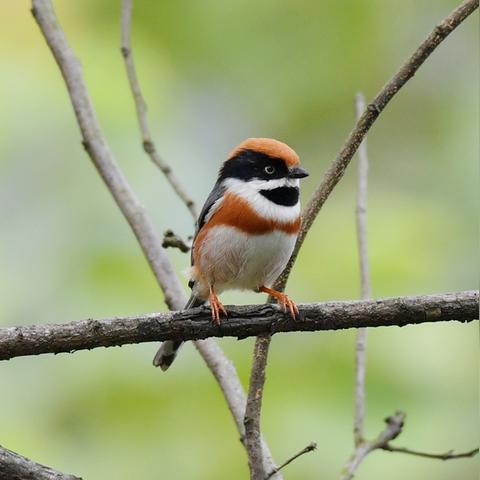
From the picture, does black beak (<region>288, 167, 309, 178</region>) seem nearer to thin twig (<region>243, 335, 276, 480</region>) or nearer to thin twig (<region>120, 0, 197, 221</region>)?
thin twig (<region>120, 0, 197, 221</region>)

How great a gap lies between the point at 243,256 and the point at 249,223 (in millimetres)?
133

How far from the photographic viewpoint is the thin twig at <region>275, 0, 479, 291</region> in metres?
2.96

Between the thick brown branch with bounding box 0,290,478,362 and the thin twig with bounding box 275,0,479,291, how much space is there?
0.43 metres

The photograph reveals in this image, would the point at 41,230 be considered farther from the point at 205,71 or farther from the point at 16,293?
the point at 205,71

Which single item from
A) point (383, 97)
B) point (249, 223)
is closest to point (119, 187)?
point (249, 223)

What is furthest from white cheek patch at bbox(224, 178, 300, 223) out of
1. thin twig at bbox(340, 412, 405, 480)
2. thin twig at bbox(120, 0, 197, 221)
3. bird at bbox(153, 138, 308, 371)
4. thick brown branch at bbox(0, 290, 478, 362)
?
thin twig at bbox(340, 412, 405, 480)

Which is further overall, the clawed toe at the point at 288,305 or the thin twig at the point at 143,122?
the thin twig at the point at 143,122

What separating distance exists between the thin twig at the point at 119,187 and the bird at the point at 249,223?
0.16 m

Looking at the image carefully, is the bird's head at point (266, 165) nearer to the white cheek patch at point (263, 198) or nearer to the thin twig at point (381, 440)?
the white cheek patch at point (263, 198)

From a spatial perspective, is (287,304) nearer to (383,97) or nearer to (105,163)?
(383,97)

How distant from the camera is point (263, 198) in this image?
3.59 metres

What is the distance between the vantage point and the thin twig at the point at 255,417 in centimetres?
274

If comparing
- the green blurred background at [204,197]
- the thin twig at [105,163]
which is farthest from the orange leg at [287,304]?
the green blurred background at [204,197]

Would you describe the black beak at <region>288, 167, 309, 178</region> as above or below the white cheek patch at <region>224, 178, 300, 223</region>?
above
